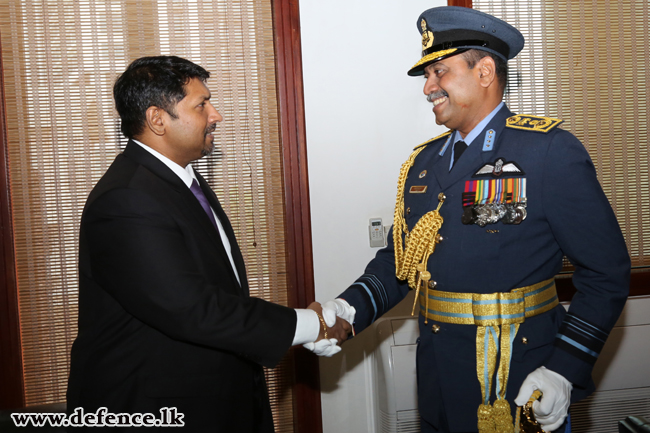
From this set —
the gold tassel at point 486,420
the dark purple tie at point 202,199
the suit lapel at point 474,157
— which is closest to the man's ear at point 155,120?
the dark purple tie at point 202,199

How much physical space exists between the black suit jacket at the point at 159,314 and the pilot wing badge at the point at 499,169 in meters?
0.66

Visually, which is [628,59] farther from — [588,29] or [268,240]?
[268,240]

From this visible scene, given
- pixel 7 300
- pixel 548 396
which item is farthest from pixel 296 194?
pixel 548 396

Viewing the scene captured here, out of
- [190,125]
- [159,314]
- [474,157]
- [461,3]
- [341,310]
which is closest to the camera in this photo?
[159,314]

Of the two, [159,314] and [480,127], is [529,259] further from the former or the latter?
[159,314]

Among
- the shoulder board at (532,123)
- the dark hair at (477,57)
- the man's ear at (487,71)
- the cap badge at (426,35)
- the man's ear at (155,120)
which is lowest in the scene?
the shoulder board at (532,123)

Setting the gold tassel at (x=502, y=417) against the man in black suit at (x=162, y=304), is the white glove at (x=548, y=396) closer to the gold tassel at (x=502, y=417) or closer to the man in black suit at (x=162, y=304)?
the gold tassel at (x=502, y=417)

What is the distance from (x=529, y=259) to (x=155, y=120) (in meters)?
1.10

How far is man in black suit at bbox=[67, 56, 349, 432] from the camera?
1.35 m

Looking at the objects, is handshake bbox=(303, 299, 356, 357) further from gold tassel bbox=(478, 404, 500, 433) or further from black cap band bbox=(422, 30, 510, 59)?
black cap band bbox=(422, 30, 510, 59)

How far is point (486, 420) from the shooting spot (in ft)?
4.43

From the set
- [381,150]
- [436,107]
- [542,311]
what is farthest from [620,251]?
[381,150]

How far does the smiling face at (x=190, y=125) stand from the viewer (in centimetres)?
156

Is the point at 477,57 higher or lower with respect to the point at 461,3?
lower
